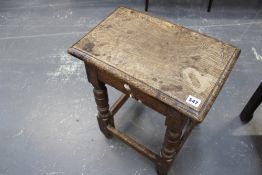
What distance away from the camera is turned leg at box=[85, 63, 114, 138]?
0.99 meters

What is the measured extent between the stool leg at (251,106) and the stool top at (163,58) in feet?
1.66

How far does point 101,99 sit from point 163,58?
0.39 m

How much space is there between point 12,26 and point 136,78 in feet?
6.11

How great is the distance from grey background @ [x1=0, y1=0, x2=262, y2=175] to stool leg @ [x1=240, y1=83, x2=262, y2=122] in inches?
1.8

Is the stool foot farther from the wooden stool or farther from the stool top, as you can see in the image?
the stool top

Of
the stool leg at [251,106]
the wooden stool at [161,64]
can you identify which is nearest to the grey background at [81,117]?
the stool leg at [251,106]

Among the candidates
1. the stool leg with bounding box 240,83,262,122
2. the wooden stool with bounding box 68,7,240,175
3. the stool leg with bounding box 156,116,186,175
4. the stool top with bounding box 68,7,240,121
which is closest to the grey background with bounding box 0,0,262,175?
the stool leg with bounding box 240,83,262,122

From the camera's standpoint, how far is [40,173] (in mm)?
1297

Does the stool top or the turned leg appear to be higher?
the stool top

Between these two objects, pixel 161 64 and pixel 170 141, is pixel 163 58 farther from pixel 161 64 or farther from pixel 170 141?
pixel 170 141

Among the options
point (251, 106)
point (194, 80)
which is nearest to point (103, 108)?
point (194, 80)

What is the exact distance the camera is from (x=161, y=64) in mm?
891

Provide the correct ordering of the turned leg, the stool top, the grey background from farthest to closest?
the grey background → the turned leg → the stool top

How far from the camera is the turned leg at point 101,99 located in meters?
0.99
